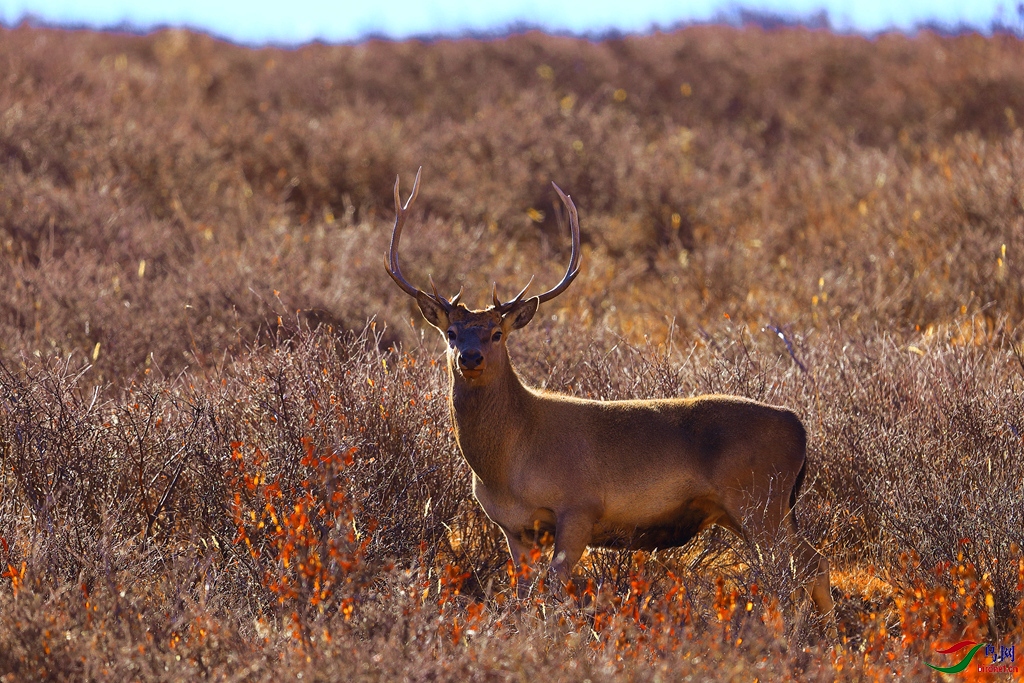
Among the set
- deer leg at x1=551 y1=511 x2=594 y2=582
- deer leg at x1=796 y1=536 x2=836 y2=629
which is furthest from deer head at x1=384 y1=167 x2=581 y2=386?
deer leg at x1=796 y1=536 x2=836 y2=629

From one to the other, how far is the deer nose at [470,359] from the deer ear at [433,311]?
399 mm

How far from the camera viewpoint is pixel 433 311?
18.2 feet

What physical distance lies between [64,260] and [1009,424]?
7638 millimetres

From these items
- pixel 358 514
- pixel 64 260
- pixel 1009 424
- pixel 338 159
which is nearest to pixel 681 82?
pixel 338 159

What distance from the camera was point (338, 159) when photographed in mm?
14406

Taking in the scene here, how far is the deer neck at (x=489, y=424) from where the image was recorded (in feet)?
17.7

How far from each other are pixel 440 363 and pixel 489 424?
2453mm

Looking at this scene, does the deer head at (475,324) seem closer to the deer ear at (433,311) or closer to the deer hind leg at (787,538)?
the deer ear at (433,311)

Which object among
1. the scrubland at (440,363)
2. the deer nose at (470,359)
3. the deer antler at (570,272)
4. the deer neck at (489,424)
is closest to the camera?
the scrubland at (440,363)

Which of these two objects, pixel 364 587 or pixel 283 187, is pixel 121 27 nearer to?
pixel 283 187

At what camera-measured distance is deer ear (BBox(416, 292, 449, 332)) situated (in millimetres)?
5457

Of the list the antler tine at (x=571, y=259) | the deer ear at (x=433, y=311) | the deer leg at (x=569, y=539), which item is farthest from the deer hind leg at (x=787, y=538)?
the deer ear at (x=433, y=311)

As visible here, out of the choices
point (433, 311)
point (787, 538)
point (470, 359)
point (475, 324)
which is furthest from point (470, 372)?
point (787, 538)

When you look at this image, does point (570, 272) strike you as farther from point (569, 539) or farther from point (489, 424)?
point (569, 539)
